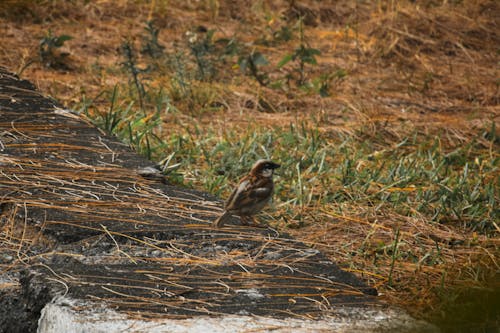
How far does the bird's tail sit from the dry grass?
687mm

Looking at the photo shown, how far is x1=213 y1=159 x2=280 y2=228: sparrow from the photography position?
3.51 metres

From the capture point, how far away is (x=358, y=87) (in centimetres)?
745

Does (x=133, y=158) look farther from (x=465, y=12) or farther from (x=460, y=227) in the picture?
(x=465, y=12)

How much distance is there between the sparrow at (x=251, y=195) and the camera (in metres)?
3.51

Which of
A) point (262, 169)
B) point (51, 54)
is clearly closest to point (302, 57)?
point (51, 54)

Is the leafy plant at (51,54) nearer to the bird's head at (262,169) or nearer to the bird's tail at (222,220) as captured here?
the bird's head at (262,169)

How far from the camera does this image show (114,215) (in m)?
3.40

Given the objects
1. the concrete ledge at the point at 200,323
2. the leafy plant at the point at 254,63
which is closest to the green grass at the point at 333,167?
the leafy plant at the point at 254,63

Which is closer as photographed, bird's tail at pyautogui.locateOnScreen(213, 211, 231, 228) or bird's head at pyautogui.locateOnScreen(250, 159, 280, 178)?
bird's tail at pyautogui.locateOnScreen(213, 211, 231, 228)

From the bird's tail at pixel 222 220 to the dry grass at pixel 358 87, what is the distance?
687 mm

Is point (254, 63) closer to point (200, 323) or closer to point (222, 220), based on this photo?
point (222, 220)

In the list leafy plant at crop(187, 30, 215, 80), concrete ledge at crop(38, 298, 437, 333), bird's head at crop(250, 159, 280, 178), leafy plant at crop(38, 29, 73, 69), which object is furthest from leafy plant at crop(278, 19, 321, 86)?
concrete ledge at crop(38, 298, 437, 333)

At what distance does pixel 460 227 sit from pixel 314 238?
2.84 feet

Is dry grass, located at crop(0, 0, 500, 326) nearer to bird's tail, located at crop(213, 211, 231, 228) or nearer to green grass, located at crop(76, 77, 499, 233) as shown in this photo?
green grass, located at crop(76, 77, 499, 233)
